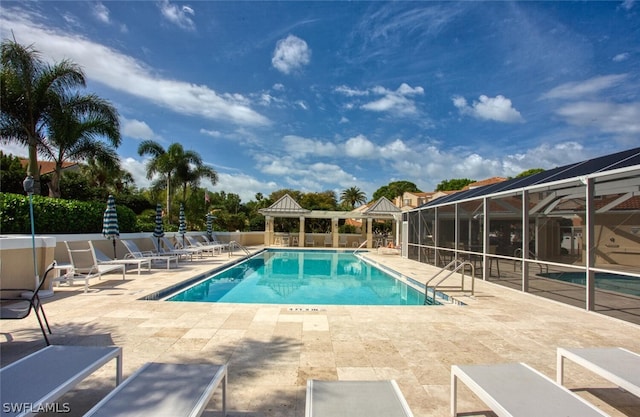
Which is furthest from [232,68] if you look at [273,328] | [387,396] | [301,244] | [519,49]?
[387,396]

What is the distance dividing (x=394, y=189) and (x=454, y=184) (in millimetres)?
12046

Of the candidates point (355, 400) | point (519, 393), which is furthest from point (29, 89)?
point (519, 393)

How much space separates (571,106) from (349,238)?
15.3 meters

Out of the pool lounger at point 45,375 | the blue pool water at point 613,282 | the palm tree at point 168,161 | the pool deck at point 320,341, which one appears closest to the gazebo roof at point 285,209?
the palm tree at point 168,161

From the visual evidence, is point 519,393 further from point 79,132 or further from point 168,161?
point 168,161

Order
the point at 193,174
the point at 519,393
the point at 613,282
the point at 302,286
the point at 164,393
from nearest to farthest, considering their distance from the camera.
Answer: the point at 164,393 → the point at 519,393 → the point at 613,282 → the point at 302,286 → the point at 193,174

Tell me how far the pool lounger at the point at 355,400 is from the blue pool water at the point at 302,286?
5784 millimetres

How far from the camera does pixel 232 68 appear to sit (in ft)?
55.5

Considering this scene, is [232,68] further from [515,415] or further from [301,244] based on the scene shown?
[515,415]

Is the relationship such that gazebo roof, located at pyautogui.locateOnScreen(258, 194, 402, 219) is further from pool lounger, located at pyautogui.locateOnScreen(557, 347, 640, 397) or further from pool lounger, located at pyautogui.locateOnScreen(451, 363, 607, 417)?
pool lounger, located at pyautogui.locateOnScreen(451, 363, 607, 417)

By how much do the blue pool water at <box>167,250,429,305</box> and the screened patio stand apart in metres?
2.34

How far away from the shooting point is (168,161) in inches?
1000

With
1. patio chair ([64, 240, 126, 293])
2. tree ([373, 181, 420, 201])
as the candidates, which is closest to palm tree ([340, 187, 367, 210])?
tree ([373, 181, 420, 201])

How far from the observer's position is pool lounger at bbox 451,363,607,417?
6.78ft
